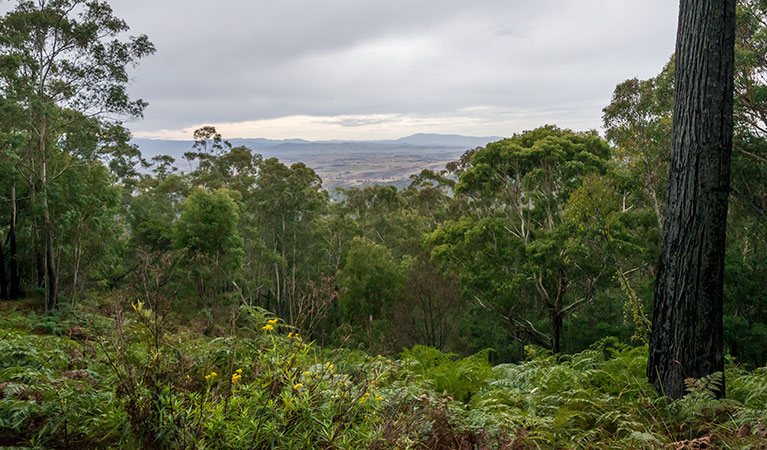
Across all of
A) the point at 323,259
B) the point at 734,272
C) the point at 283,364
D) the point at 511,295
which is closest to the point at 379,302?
the point at 511,295

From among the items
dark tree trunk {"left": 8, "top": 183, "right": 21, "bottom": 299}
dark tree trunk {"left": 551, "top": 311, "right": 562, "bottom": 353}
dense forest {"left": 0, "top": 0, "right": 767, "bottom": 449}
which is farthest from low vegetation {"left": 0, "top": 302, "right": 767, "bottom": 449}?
dark tree trunk {"left": 8, "top": 183, "right": 21, "bottom": 299}

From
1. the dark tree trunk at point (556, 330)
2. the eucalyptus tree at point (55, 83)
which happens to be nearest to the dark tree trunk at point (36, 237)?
→ the eucalyptus tree at point (55, 83)

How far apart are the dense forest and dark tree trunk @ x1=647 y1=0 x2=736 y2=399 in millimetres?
306

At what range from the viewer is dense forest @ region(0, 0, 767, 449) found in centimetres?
213

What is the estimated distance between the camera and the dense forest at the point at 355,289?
2129 mm

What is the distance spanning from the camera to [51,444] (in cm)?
199

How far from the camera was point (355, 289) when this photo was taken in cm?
1778

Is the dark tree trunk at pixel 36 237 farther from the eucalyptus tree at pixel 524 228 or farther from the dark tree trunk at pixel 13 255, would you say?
the eucalyptus tree at pixel 524 228

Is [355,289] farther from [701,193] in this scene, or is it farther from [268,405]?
[268,405]

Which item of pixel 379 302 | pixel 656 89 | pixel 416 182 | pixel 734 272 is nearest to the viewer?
pixel 656 89

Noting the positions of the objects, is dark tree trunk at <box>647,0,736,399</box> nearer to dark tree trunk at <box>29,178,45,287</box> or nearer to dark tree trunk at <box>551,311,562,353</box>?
dark tree trunk at <box>551,311,562,353</box>

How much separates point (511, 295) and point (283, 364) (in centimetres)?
1090

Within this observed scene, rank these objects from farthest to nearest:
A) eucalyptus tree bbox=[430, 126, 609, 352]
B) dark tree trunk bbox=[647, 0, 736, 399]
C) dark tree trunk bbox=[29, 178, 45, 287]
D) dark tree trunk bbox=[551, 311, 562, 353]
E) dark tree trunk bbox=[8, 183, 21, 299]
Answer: dark tree trunk bbox=[8, 183, 21, 299], dark tree trunk bbox=[29, 178, 45, 287], dark tree trunk bbox=[551, 311, 562, 353], eucalyptus tree bbox=[430, 126, 609, 352], dark tree trunk bbox=[647, 0, 736, 399]

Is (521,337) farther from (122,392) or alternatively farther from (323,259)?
(122,392)
